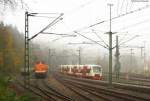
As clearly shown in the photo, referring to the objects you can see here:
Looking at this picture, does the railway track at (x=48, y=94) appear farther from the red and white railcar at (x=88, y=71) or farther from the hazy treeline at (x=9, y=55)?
the hazy treeline at (x=9, y=55)

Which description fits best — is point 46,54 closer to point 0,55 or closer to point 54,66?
point 54,66

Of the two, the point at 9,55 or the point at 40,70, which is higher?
the point at 9,55

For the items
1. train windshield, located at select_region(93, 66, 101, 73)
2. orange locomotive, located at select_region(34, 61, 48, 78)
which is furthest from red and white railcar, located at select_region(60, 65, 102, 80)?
orange locomotive, located at select_region(34, 61, 48, 78)

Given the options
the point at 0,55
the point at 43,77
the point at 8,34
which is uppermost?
the point at 8,34

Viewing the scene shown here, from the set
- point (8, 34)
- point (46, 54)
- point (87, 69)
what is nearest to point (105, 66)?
point (46, 54)

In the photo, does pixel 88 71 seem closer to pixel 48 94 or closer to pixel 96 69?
pixel 96 69

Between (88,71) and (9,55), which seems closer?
(88,71)

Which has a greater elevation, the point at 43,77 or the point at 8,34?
the point at 8,34

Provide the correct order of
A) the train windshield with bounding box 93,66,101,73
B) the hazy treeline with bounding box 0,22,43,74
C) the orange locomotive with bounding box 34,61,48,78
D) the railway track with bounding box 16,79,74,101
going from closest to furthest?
the railway track with bounding box 16,79,74,101 → the train windshield with bounding box 93,66,101,73 → the orange locomotive with bounding box 34,61,48,78 → the hazy treeline with bounding box 0,22,43,74

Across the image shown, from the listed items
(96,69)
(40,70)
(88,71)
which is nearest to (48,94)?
(96,69)

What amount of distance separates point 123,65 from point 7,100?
99.8 m

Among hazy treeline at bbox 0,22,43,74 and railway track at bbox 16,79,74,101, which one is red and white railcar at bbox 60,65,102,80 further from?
railway track at bbox 16,79,74,101

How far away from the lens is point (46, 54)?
119 metres

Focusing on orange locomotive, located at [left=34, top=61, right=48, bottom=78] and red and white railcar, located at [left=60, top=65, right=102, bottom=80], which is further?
orange locomotive, located at [left=34, top=61, right=48, bottom=78]
